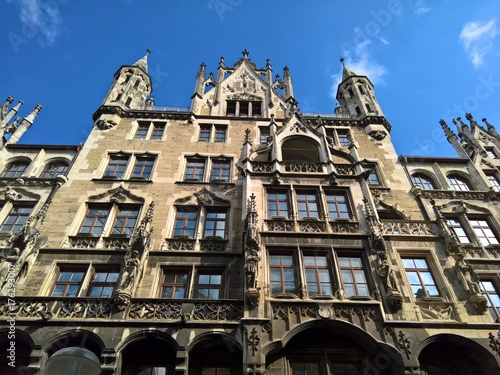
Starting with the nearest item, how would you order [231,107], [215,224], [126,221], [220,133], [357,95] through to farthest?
[215,224] < [126,221] < [220,133] < [231,107] < [357,95]

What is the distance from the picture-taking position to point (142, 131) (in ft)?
82.0

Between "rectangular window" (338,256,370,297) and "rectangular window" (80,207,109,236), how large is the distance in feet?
37.3

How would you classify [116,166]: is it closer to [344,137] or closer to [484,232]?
[344,137]

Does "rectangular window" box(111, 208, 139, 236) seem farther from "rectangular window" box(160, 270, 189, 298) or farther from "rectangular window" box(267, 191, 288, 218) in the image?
"rectangular window" box(267, 191, 288, 218)

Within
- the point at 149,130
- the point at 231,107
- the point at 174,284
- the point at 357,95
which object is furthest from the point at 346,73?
the point at 174,284

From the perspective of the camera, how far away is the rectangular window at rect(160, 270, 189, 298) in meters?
15.6

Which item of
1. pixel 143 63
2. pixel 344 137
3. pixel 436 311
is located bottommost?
pixel 436 311

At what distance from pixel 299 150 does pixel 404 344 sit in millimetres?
12460

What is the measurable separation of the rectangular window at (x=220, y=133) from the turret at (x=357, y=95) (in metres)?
9.76

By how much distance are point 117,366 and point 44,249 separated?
703cm

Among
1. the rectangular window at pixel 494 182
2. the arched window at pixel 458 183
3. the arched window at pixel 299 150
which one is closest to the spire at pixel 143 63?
the arched window at pixel 299 150

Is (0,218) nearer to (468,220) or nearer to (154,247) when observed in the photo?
(154,247)

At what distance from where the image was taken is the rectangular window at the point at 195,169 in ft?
70.7

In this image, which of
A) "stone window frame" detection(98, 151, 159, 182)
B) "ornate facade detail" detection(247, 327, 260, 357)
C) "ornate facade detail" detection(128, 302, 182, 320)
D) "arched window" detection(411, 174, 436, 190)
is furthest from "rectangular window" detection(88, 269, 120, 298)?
"arched window" detection(411, 174, 436, 190)
